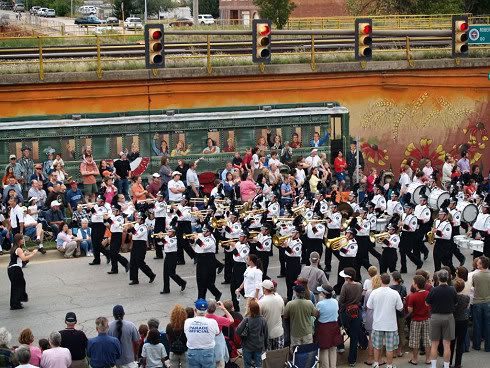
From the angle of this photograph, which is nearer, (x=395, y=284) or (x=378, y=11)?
(x=395, y=284)

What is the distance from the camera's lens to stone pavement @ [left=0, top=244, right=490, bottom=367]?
22156 mm

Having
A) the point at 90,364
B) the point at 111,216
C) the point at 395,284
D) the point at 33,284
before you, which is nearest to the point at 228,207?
the point at 111,216

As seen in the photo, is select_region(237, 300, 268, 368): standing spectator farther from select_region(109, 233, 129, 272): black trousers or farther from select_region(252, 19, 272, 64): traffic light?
select_region(252, 19, 272, 64): traffic light

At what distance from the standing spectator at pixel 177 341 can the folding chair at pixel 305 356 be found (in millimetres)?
1482

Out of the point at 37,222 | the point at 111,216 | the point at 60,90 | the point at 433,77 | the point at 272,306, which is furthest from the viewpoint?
the point at 433,77

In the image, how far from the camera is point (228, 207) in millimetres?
27125

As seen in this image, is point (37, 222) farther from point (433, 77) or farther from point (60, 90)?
point (433, 77)

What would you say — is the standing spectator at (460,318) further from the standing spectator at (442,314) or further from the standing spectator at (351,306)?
the standing spectator at (351,306)

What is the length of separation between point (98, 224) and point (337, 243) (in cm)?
515

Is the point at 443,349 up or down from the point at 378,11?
down

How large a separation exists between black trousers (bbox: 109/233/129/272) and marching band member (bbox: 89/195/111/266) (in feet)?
1.98

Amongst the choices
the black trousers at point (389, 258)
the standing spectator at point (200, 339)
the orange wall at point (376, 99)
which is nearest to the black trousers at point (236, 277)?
the black trousers at point (389, 258)

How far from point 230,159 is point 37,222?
743cm

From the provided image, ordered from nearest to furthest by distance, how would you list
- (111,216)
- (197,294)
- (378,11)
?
(197,294), (111,216), (378,11)
